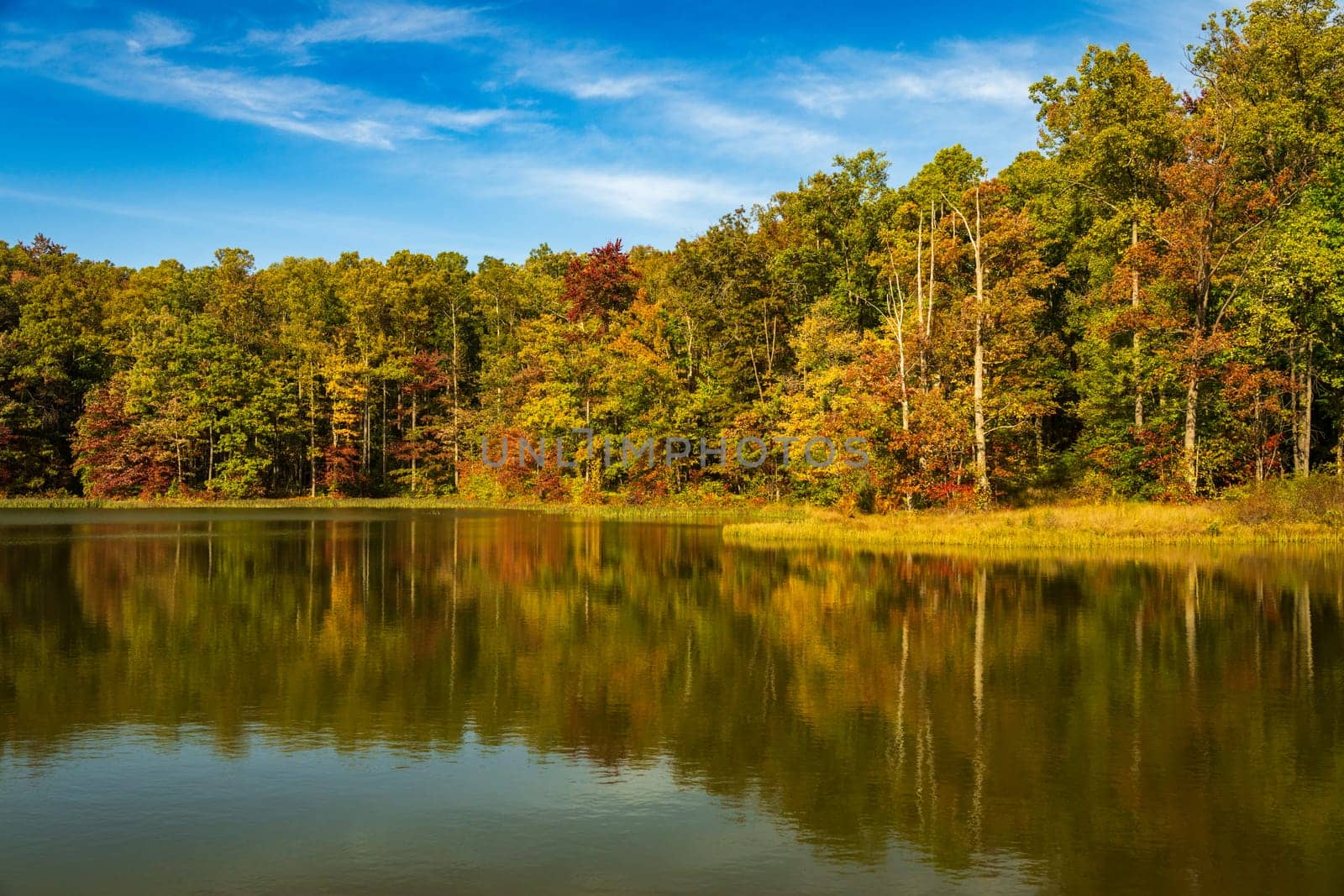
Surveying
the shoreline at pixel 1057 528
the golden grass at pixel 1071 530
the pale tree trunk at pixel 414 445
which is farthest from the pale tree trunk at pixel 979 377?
the pale tree trunk at pixel 414 445

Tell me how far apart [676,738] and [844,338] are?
36029 mm

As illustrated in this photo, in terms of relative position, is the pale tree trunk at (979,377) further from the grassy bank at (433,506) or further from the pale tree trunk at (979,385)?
the grassy bank at (433,506)

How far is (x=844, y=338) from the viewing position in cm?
4384

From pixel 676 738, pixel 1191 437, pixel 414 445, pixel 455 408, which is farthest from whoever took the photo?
pixel 455 408

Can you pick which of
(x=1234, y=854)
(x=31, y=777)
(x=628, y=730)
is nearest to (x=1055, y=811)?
(x=1234, y=854)

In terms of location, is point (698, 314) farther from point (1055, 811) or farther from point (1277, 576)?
point (1055, 811)

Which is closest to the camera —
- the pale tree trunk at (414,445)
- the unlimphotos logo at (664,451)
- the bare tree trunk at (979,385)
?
the bare tree trunk at (979,385)

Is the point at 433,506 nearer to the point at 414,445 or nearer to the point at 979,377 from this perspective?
the point at 414,445

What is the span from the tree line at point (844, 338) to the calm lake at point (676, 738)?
17.5 meters

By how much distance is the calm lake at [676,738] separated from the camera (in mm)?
6629

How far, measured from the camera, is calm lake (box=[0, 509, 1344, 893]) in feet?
21.7

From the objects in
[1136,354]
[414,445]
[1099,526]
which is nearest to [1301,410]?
[1136,354]

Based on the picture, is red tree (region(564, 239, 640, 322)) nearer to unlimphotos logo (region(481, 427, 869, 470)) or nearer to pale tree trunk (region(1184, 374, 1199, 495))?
unlimphotos logo (region(481, 427, 869, 470))

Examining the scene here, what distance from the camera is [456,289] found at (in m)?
73.4
